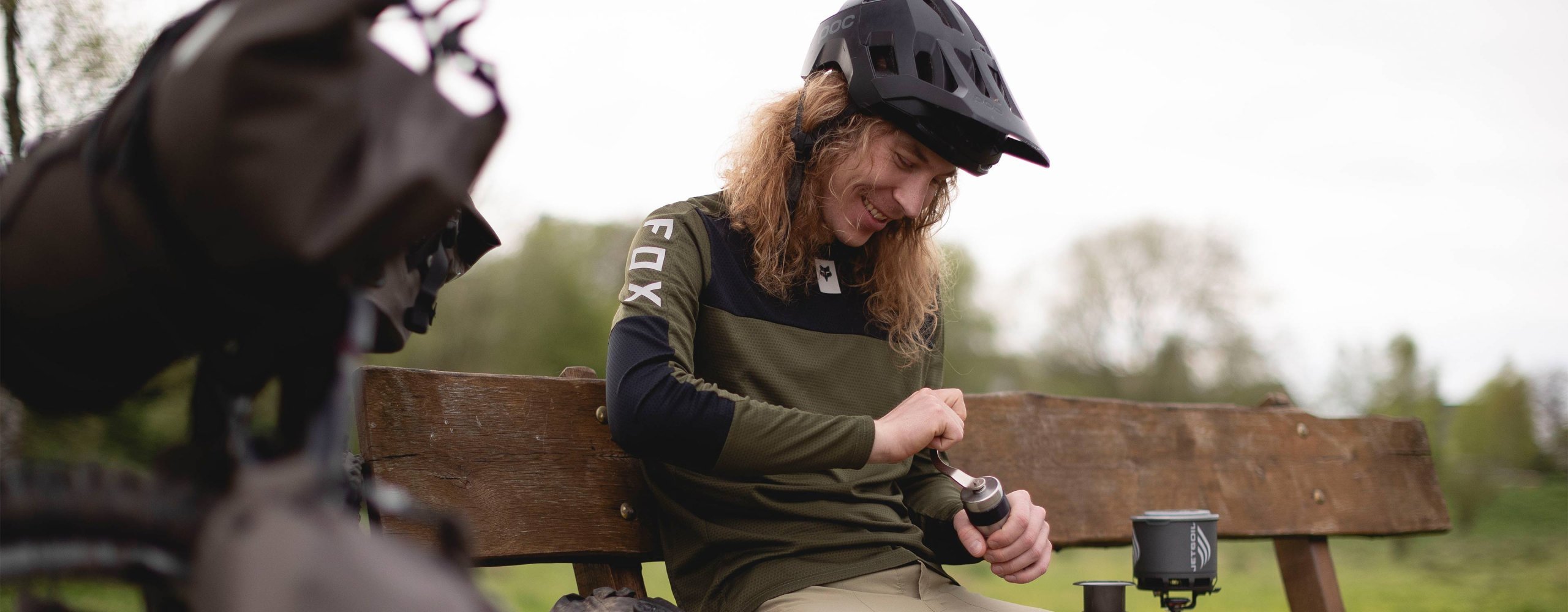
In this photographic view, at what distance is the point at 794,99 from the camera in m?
2.65

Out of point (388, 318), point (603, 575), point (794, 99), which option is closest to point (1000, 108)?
point (794, 99)

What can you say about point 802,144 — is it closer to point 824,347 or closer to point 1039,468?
point 824,347

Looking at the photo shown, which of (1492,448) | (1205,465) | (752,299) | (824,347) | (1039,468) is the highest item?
(752,299)

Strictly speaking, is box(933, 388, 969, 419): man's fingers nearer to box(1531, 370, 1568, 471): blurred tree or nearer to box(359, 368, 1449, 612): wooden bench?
box(359, 368, 1449, 612): wooden bench

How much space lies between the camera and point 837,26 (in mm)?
2578

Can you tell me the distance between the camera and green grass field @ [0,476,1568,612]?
8312 millimetres

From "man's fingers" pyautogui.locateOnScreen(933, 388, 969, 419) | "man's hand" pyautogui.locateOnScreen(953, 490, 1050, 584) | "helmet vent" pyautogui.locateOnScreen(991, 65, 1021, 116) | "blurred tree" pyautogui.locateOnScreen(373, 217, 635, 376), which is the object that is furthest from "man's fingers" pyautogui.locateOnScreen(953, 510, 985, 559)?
"blurred tree" pyautogui.locateOnScreen(373, 217, 635, 376)

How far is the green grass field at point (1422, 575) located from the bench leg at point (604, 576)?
5.23 meters

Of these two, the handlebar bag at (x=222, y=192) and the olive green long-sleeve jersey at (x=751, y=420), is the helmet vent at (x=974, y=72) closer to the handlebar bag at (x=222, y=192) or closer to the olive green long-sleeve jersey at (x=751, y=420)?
the olive green long-sleeve jersey at (x=751, y=420)

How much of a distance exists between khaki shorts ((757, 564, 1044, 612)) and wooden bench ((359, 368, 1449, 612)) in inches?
18.0

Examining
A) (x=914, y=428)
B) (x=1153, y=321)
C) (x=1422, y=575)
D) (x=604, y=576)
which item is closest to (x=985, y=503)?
(x=914, y=428)

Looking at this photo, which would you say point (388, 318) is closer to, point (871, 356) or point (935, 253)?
point (871, 356)

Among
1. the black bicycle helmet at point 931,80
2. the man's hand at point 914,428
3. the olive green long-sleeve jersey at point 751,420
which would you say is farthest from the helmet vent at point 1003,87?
the man's hand at point 914,428

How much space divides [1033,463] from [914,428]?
119cm
